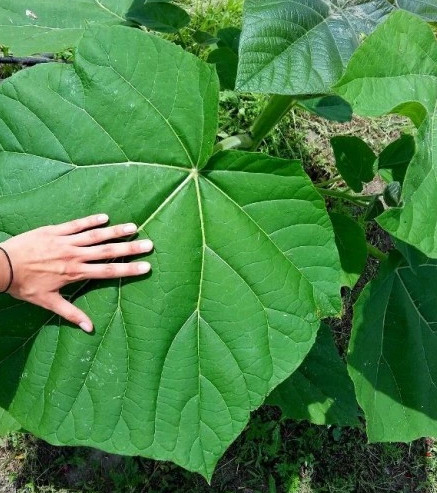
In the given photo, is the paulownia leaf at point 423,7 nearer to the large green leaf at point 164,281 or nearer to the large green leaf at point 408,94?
the large green leaf at point 408,94

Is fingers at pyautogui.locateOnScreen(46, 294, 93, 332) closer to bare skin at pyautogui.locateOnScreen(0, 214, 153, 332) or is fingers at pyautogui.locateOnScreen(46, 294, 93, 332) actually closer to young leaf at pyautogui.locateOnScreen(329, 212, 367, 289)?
bare skin at pyautogui.locateOnScreen(0, 214, 153, 332)

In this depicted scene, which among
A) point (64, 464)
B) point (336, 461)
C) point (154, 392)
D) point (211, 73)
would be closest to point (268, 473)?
point (336, 461)

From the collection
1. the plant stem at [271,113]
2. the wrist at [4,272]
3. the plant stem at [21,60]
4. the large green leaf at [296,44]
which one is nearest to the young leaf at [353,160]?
the plant stem at [271,113]

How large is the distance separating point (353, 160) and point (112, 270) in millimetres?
1060

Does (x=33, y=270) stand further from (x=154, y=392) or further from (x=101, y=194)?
(x=154, y=392)

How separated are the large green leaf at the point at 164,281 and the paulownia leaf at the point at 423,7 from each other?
588 mm

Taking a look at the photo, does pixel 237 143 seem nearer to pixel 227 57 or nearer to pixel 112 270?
pixel 227 57

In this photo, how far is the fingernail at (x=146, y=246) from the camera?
6.07 feet

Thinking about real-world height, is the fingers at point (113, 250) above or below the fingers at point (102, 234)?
below

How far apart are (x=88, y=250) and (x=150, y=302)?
231 millimetres

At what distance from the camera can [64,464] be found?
121 inches

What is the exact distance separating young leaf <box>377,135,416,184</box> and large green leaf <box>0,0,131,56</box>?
1.12 m

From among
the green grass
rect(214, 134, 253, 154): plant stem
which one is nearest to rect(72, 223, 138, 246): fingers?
rect(214, 134, 253, 154): plant stem

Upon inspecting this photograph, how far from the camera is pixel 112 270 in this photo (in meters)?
1.83
